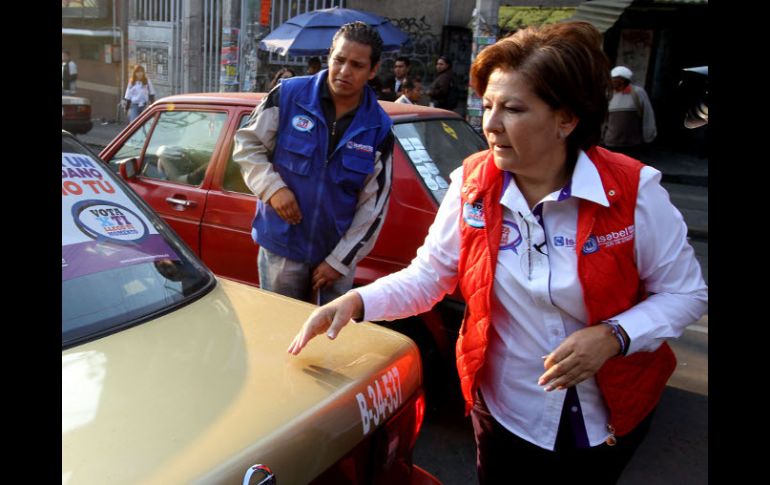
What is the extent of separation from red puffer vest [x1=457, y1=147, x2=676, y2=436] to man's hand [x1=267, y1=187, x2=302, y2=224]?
1.20 m

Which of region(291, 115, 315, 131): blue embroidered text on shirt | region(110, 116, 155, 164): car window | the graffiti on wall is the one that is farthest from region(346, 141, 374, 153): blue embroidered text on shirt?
the graffiti on wall

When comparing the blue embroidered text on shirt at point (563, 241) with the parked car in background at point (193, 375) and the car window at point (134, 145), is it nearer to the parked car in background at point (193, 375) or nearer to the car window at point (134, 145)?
the parked car in background at point (193, 375)

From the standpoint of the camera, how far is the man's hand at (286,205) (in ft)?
9.57

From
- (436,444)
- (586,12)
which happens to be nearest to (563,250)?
(436,444)

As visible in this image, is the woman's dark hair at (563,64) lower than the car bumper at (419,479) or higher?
higher

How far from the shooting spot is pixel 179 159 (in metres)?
4.31

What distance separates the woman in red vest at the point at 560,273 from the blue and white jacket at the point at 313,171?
118 cm

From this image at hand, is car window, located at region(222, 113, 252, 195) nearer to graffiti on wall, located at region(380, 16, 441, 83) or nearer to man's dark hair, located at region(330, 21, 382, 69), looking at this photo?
man's dark hair, located at region(330, 21, 382, 69)

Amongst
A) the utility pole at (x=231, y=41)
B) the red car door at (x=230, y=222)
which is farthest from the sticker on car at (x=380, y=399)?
the utility pole at (x=231, y=41)

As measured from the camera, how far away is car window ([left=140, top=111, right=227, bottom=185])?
4.18m

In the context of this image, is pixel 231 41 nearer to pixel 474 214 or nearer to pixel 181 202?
pixel 181 202

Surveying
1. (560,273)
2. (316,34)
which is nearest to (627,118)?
(316,34)

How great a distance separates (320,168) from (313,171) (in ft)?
0.11

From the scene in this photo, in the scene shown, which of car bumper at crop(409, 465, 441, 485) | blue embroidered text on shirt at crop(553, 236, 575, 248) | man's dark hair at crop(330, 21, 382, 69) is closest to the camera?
blue embroidered text on shirt at crop(553, 236, 575, 248)
